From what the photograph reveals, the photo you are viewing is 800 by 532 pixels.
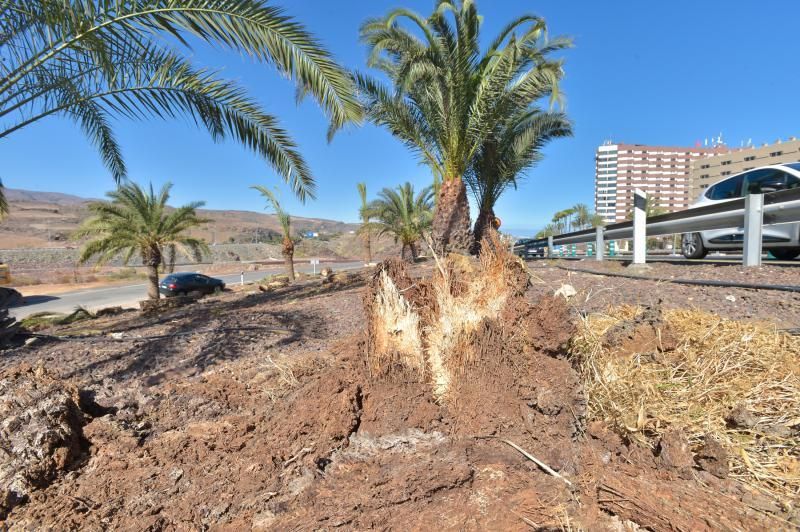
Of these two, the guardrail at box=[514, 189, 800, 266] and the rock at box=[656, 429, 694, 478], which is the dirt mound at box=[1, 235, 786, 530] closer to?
the rock at box=[656, 429, 694, 478]

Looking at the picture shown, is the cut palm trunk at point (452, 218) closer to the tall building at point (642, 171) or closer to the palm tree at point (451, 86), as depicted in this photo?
the palm tree at point (451, 86)

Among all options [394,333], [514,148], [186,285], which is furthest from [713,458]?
[186,285]

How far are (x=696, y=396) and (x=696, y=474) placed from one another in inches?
17.1

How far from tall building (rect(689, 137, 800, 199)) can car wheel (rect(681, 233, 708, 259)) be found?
236 ft

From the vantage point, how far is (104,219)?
12328 mm

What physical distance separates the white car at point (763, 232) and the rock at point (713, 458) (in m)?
5.13

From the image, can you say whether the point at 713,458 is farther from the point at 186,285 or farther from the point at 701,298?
the point at 186,285

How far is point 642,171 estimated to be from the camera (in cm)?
10862

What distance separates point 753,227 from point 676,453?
170 inches

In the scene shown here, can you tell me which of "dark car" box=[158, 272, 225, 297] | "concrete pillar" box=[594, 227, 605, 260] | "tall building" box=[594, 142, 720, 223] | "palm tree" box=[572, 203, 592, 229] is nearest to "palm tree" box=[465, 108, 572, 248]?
"concrete pillar" box=[594, 227, 605, 260]

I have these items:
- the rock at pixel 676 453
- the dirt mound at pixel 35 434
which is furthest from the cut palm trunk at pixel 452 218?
the rock at pixel 676 453

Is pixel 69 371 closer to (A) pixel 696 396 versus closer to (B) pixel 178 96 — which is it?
(B) pixel 178 96

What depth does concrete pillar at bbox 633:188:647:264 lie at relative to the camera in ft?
18.6

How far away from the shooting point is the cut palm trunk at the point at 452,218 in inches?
Result: 348
